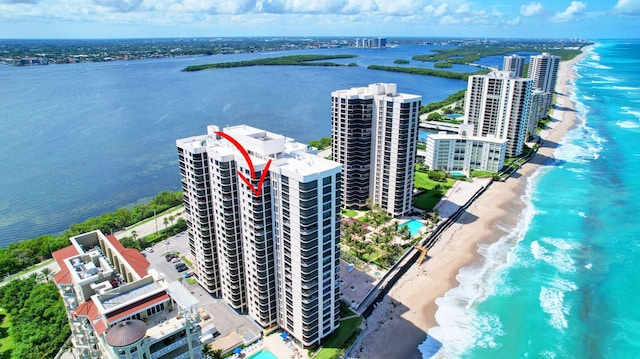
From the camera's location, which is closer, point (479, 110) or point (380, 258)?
point (380, 258)

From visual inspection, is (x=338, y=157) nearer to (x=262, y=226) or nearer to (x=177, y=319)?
(x=262, y=226)

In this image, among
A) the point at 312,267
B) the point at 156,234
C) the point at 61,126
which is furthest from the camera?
the point at 61,126

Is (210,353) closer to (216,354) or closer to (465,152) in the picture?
(216,354)

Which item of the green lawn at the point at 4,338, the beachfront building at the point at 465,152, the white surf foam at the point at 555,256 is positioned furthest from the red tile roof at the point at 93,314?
the beachfront building at the point at 465,152

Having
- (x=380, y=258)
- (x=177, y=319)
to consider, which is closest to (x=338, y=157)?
(x=380, y=258)

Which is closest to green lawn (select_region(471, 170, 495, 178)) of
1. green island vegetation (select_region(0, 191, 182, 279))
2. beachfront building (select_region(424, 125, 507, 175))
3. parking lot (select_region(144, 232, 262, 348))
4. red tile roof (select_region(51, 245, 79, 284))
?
beachfront building (select_region(424, 125, 507, 175))

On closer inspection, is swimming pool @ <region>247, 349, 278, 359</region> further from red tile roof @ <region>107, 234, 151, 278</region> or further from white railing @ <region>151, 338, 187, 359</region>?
red tile roof @ <region>107, 234, 151, 278</region>
